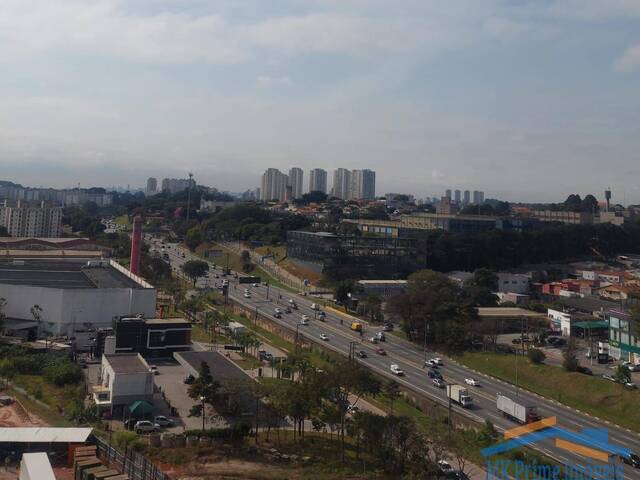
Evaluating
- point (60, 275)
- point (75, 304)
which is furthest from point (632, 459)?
point (60, 275)

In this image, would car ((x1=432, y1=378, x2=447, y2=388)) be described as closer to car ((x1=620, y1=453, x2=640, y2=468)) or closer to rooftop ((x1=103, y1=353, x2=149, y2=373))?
car ((x1=620, y1=453, x2=640, y2=468))

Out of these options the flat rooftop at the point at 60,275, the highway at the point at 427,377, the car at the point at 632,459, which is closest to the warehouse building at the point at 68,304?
the flat rooftop at the point at 60,275

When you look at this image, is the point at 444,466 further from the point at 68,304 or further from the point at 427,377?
the point at 68,304

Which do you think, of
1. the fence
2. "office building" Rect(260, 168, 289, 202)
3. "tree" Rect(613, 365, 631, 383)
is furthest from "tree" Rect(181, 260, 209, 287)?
"office building" Rect(260, 168, 289, 202)

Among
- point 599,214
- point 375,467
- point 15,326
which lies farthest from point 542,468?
point 599,214

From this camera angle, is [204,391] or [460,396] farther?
[460,396]
